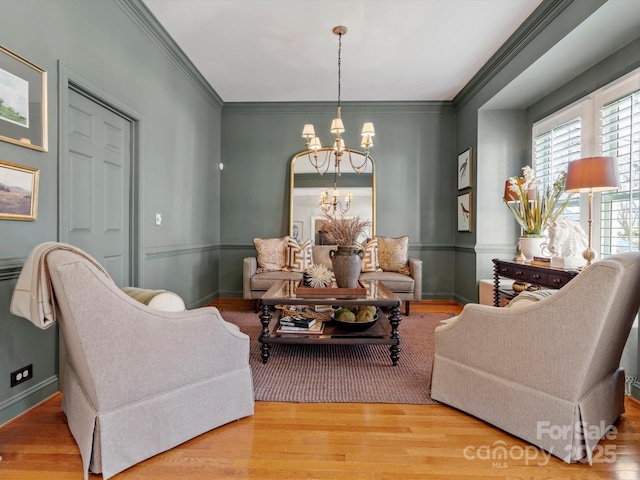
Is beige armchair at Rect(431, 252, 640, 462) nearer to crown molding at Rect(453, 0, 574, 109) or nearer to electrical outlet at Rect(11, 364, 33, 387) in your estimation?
crown molding at Rect(453, 0, 574, 109)

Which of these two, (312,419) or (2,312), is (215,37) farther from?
(312,419)

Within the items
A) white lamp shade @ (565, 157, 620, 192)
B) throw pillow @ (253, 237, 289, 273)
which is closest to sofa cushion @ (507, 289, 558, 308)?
white lamp shade @ (565, 157, 620, 192)

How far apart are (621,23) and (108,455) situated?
4.01 metres

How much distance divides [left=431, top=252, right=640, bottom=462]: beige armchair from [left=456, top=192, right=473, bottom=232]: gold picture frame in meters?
2.98

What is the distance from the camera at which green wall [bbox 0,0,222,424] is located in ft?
6.07

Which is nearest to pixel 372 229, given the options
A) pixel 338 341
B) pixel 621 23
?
pixel 338 341

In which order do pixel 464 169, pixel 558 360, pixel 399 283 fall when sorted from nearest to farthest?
pixel 558 360 → pixel 399 283 → pixel 464 169

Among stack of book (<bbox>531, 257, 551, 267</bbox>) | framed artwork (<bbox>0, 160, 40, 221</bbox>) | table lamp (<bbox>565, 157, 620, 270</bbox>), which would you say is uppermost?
table lamp (<bbox>565, 157, 620, 270</bbox>)

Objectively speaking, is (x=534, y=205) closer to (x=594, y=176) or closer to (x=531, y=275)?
(x=531, y=275)

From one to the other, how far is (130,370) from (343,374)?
145 centimetres

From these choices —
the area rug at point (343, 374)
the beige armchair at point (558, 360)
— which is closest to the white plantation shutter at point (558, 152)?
the area rug at point (343, 374)

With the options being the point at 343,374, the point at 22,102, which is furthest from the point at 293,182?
the point at 22,102

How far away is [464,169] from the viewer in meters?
4.77

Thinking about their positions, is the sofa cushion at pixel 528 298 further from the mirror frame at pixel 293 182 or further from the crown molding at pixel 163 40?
the crown molding at pixel 163 40
